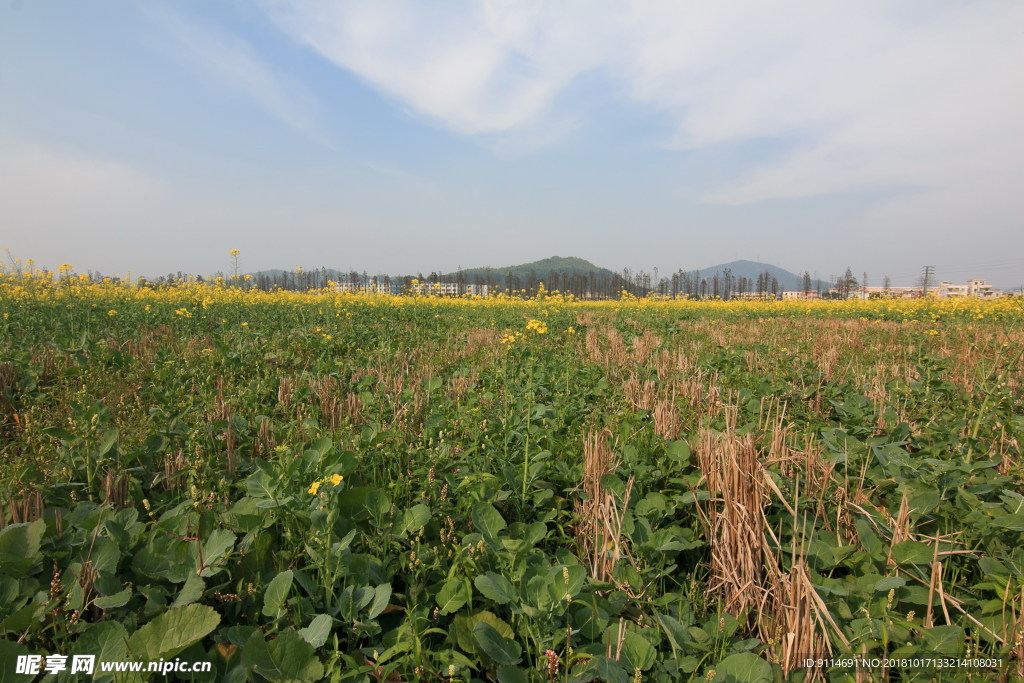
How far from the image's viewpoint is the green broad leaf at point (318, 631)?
4.12 feet

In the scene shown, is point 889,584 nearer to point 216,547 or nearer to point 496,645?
point 496,645

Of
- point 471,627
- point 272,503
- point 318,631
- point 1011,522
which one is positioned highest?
point 272,503

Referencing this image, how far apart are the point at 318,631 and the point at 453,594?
0.43 metres

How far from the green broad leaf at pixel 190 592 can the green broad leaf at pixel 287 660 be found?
0.27 m

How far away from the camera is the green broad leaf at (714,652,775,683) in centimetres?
126

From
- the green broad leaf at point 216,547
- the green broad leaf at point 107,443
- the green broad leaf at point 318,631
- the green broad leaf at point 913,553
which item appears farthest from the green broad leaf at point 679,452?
the green broad leaf at point 107,443

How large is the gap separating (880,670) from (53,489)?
3.15 metres

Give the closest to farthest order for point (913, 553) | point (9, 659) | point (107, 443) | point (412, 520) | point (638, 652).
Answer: point (9, 659) < point (638, 652) < point (913, 553) < point (412, 520) < point (107, 443)

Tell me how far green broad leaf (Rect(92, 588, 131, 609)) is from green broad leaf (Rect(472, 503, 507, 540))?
1.08m

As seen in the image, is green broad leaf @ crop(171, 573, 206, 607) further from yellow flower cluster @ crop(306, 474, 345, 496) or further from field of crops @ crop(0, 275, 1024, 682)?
yellow flower cluster @ crop(306, 474, 345, 496)

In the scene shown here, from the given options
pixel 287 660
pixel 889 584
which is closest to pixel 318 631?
pixel 287 660

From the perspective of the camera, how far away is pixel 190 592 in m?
1.34

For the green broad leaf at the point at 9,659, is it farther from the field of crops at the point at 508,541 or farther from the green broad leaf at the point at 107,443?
the green broad leaf at the point at 107,443

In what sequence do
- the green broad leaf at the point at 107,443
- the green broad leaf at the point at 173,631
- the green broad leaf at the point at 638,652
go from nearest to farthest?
1. the green broad leaf at the point at 173,631
2. the green broad leaf at the point at 638,652
3. the green broad leaf at the point at 107,443
